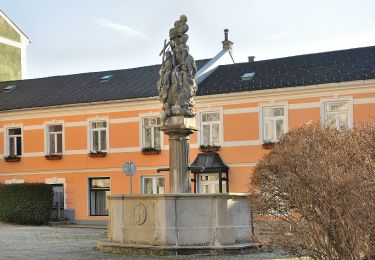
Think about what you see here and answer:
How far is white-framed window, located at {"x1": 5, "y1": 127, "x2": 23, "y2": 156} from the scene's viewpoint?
3859cm

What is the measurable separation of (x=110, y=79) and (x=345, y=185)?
29.8 m

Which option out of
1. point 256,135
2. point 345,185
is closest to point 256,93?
point 256,135

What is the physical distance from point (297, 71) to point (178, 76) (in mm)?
16105

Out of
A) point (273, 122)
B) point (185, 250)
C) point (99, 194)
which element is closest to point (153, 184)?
point (99, 194)

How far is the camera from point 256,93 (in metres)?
32.6

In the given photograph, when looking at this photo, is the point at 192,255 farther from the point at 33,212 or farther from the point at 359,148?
the point at 33,212

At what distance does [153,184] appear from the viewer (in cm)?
3519

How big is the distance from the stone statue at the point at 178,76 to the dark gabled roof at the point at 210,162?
47.8ft

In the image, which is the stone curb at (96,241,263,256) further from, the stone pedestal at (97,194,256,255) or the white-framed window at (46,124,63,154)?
the white-framed window at (46,124,63,154)

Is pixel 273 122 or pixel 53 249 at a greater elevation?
pixel 273 122

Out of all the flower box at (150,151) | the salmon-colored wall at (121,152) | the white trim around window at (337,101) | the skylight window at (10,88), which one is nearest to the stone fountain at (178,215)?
the white trim around window at (337,101)

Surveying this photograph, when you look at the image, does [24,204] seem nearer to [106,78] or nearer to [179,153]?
[106,78]

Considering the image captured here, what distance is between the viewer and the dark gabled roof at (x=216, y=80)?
1270 inches

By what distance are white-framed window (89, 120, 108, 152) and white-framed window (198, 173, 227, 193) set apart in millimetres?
5247
